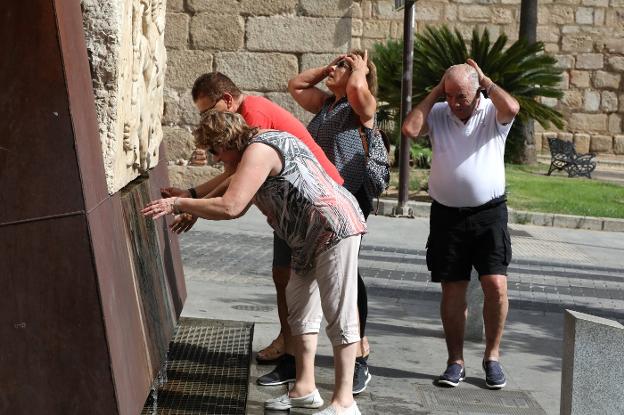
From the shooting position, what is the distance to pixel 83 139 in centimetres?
377

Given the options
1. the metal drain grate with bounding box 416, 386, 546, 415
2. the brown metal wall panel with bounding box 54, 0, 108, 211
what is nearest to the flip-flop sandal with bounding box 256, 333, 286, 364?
the metal drain grate with bounding box 416, 386, 546, 415

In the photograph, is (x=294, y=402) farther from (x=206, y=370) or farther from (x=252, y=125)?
(x=252, y=125)

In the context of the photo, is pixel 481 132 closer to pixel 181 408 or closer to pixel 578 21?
pixel 181 408

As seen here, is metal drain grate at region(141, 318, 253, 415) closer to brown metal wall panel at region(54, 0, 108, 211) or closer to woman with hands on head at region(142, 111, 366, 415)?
woman with hands on head at region(142, 111, 366, 415)

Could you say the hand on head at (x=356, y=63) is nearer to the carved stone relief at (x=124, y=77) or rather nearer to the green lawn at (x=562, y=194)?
the carved stone relief at (x=124, y=77)

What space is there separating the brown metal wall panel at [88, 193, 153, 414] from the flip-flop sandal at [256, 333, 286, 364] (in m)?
1.68

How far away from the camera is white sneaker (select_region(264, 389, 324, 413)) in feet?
17.4

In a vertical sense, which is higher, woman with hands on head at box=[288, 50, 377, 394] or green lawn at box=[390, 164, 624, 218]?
woman with hands on head at box=[288, 50, 377, 394]

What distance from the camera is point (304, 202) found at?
4.96 metres

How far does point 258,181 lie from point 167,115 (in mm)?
9615

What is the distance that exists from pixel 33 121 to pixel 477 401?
299 cm

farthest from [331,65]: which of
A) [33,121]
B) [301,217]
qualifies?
[33,121]

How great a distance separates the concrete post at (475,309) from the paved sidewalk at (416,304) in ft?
0.35

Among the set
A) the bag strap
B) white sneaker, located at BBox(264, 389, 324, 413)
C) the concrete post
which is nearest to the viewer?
white sneaker, located at BBox(264, 389, 324, 413)
